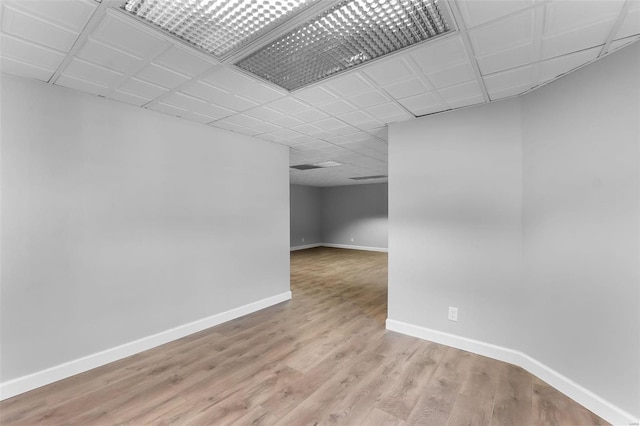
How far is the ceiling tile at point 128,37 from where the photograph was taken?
1.52 m

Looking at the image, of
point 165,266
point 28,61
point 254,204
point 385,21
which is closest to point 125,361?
point 165,266

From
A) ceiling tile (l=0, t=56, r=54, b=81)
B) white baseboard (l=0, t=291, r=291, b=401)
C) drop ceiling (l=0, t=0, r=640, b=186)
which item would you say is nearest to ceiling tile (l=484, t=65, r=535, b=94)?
drop ceiling (l=0, t=0, r=640, b=186)

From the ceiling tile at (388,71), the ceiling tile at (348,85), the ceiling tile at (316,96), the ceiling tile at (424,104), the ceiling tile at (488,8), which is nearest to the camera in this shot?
the ceiling tile at (488,8)

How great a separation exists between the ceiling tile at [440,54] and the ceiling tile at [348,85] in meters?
0.45

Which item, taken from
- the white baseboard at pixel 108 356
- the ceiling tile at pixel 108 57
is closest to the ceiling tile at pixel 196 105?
the ceiling tile at pixel 108 57

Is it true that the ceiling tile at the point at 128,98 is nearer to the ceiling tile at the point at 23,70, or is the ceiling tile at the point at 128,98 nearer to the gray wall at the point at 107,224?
the gray wall at the point at 107,224

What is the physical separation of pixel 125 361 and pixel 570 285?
12.7ft

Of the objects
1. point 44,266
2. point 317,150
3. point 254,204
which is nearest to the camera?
point 44,266

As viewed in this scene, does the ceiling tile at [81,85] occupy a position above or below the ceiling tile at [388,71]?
below

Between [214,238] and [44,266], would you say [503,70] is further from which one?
[44,266]

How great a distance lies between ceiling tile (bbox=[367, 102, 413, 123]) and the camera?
105 inches

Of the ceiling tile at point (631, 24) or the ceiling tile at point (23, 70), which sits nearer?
the ceiling tile at point (631, 24)

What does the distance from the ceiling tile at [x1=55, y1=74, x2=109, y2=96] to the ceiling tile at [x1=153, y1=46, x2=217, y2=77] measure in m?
0.79

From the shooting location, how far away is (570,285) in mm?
2070
